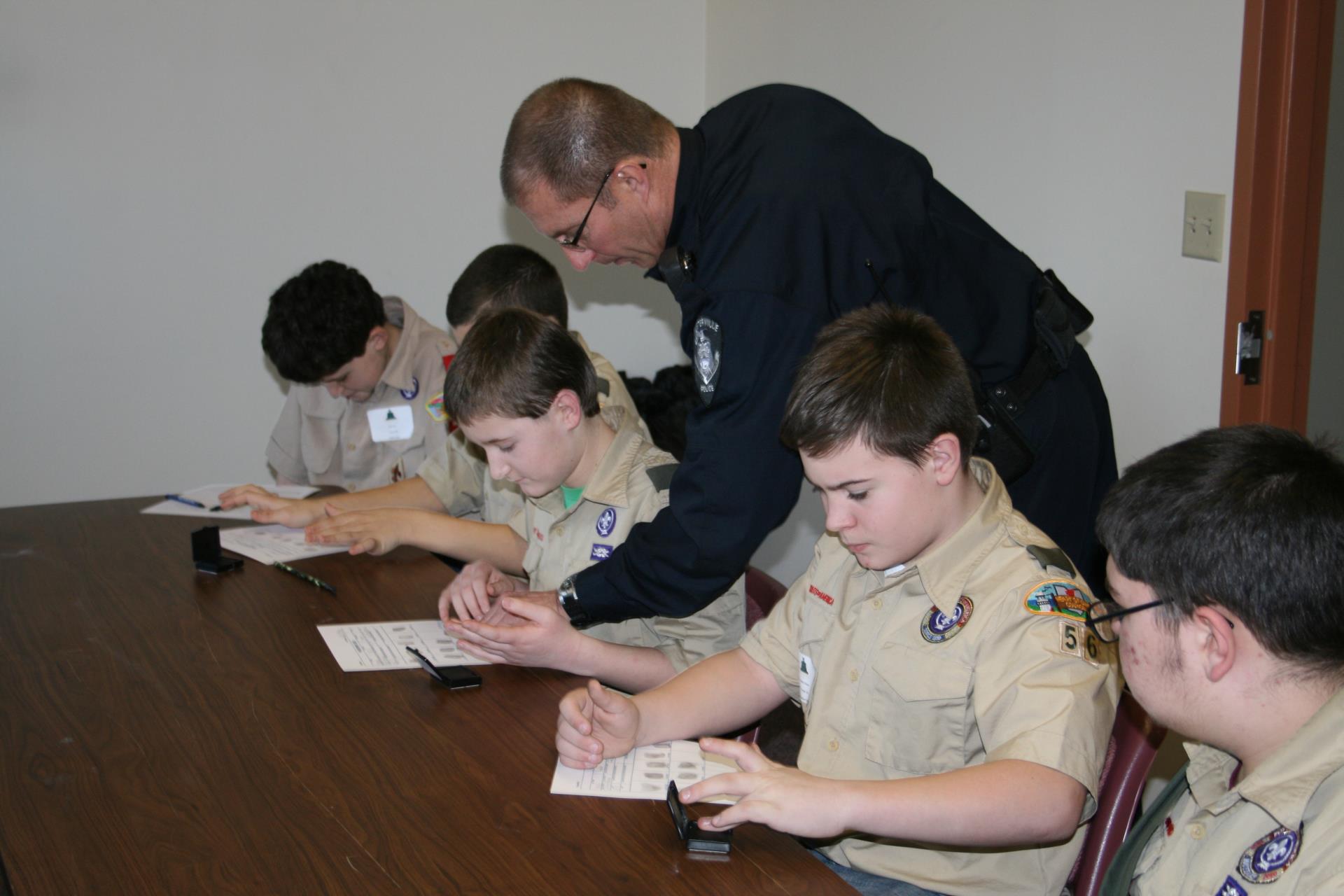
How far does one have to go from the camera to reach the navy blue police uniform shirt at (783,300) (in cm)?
176

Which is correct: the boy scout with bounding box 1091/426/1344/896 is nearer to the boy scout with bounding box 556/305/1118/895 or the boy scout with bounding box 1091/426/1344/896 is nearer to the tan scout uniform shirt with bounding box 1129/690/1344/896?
the tan scout uniform shirt with bounding box 1129/690/1344/896

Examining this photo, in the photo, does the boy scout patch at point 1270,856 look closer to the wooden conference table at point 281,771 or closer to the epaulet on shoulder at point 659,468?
the wooden conference table at point 281,771

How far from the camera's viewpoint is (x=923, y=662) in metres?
1.53

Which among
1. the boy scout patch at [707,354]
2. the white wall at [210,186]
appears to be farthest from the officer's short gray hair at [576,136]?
the white wall at [210,186]

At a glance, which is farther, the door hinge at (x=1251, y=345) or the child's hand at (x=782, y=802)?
the door hinge at (x=1251, y=345)

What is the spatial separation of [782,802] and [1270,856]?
1.60 feet

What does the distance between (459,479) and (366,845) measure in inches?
62.4

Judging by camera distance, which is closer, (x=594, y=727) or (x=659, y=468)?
(x=594, y=727)

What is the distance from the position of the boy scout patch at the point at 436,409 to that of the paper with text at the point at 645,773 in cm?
171

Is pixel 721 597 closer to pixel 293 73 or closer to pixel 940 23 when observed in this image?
pixel 940 23

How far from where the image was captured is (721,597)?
2049 mm

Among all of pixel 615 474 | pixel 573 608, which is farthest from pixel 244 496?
pixel 573 608

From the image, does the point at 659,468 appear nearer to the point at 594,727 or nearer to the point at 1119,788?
the point at 594,727

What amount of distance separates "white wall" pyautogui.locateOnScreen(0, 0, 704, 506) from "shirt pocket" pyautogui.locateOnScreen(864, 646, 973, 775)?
3.38 m
